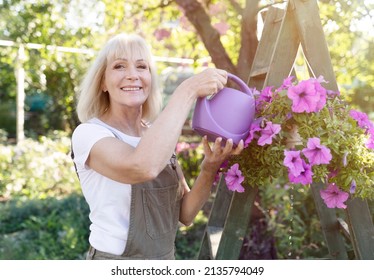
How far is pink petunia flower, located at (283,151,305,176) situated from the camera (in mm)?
1568

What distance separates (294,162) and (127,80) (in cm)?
61

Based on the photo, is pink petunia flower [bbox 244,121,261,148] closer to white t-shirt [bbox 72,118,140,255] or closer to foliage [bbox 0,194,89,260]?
white t-shirt [bbox 72,118,140,255]

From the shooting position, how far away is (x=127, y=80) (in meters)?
1.78

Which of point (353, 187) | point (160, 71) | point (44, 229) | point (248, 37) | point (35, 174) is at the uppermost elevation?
point (248, 37)

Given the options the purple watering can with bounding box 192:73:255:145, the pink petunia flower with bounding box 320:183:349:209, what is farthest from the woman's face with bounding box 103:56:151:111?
the pink petunia flower with bounding box 320:183:349:209

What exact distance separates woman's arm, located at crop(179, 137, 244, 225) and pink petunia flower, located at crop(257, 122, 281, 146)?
64 millimetres

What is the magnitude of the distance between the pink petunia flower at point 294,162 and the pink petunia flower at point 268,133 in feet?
0.25

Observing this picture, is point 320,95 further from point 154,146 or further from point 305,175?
point 154,146

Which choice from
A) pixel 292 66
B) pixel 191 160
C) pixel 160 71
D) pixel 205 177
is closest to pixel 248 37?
pixel 292 66

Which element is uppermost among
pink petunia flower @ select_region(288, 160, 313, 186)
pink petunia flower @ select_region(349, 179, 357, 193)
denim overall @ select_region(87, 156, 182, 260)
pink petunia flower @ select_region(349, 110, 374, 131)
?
pink petunia flower @ select_region(349, 110, 374, 131)

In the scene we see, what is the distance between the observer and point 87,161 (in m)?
1.68

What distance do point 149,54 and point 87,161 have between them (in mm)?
438

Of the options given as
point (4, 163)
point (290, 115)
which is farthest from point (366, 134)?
point (4, 163)

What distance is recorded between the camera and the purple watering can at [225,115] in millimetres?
1679
